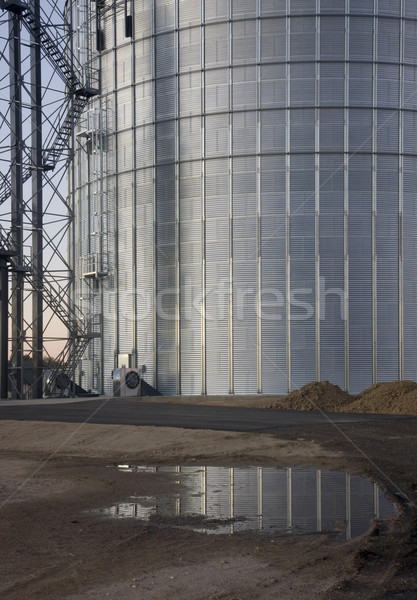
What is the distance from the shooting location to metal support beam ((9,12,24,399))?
34031mm

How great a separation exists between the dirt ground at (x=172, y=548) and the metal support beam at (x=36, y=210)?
19858 millimetres

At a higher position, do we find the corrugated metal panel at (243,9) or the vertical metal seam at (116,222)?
the corrugated metal panel at (243,9)

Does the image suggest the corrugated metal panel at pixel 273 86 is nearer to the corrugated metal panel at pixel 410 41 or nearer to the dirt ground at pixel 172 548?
the corrugated metal panel at pixel 410 41

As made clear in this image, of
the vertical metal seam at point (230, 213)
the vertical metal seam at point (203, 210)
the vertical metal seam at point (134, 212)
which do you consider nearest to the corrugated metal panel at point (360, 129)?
the vertical metal seam at point (230, 213)

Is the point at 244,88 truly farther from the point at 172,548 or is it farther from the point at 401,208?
the point at 172,548

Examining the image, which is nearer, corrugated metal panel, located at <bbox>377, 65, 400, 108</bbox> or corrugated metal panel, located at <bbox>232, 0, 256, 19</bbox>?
corrugated metal panel, located at <bbox>377, 65, 400, 108</bbox>

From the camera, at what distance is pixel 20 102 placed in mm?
34906

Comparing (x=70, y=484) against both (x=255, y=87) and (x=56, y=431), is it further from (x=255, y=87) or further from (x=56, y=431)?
(x=255, y=87)

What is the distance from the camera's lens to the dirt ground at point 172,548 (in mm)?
6414

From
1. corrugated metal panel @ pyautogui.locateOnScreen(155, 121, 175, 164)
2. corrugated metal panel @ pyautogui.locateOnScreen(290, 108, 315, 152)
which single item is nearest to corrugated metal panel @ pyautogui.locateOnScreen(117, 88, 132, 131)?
corrugated metal panel @ pyautogui.locateOnScreen(155, 121, 175, 164)

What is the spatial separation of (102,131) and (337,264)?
14285 mm

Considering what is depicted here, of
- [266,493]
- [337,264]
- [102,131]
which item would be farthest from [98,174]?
[266,493]

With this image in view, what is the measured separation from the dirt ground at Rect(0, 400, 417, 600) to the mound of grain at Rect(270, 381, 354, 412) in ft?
41.0

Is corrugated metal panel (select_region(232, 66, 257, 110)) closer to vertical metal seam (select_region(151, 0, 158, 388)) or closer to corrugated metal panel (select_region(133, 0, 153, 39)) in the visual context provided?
vertical metal seam (select_region(151, 0, 158, 388))
